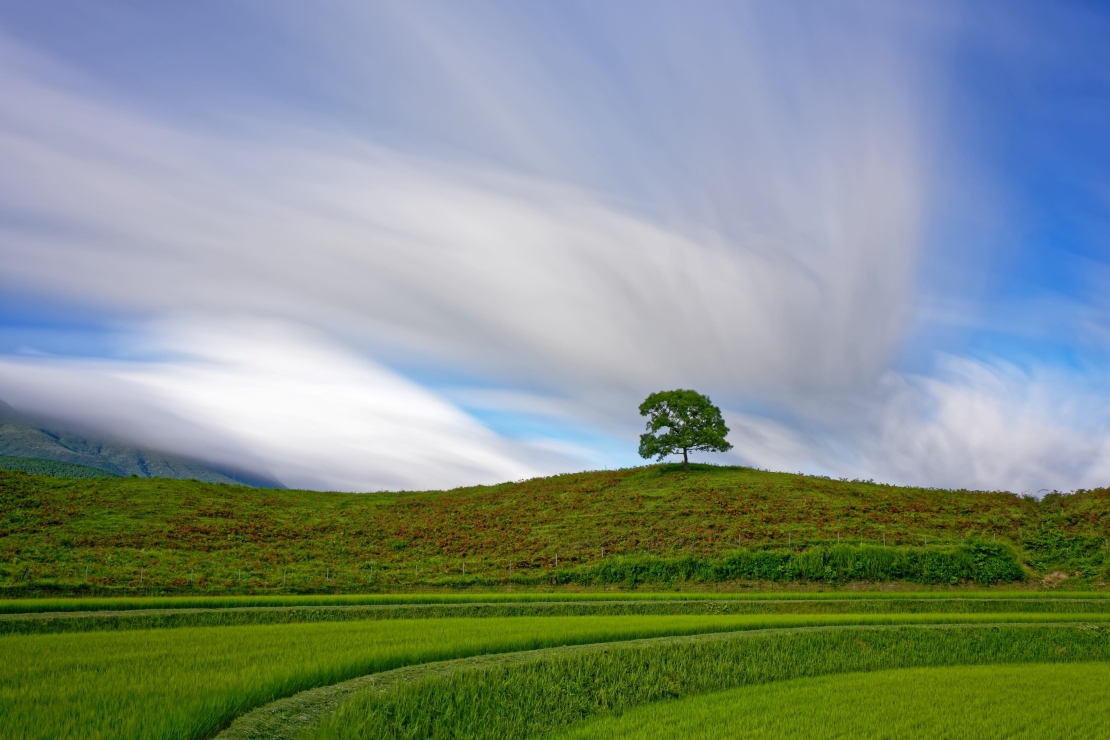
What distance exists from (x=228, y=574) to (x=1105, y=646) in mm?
41896

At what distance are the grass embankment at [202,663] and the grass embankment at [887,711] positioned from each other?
71.1 inches

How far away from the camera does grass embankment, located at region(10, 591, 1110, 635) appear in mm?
21125

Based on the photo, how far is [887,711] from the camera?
1135 cm

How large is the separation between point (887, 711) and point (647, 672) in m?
4.25

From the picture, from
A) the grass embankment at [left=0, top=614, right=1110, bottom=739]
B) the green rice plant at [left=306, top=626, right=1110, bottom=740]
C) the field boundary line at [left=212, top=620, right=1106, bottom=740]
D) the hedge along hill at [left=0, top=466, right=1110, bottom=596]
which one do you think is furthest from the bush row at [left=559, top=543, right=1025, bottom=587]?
the field boundary line at [left=212, top=620, right=1106, bottom=740]

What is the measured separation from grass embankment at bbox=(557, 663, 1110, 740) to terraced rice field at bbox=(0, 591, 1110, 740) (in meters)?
0.30

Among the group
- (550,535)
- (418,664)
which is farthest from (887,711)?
(550,535)

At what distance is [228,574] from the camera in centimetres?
4028

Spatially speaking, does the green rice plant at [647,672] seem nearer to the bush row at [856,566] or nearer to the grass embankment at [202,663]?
the grass embankment at [202,663]

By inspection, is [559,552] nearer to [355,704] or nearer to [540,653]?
[540,653]

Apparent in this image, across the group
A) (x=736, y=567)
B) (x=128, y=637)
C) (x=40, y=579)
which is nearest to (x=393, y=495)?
(x=40, y=579)

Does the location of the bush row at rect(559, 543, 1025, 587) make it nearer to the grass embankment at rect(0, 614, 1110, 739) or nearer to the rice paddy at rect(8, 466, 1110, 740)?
the rice paddy at rect(8, 466, 1110, 740)

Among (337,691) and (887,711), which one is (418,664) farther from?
(887,711)

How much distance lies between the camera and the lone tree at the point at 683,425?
2440 inches
